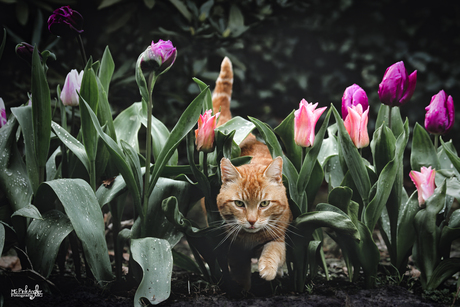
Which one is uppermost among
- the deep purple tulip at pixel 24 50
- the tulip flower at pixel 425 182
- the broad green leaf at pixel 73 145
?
the deep purple tulip at pixel 24 50

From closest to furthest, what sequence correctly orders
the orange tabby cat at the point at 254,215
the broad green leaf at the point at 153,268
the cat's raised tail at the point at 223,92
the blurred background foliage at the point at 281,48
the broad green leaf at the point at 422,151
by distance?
1. the broad green leaf at the point at 153,268
2. the orange tabby cat at the point at 254,215
3. the broad green leaf at the point at 422,151
4. the cat's raised tail at the point at 223,92
5. the blurred background foliage at the point at 281,48

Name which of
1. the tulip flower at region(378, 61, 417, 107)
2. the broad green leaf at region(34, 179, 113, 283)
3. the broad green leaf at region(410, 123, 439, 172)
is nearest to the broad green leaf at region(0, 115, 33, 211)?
the broad green leaf at region(34, 179, 113, 283)

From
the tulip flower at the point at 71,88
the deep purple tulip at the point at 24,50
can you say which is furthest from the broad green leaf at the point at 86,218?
the deep purple tulip at the point at 24,50

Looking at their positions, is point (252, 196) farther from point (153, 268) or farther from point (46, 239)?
point (46, 239)

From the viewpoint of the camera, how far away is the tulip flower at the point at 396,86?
114 centimetres

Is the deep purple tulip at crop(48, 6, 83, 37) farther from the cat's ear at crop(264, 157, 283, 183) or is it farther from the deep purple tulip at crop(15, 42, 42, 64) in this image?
the cat's ear at crop(264, 157, 283, 183)

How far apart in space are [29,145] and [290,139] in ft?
2.72

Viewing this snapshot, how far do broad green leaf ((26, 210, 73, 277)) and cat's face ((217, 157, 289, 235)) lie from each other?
48cm

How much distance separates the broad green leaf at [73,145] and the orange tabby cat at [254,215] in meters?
0.44

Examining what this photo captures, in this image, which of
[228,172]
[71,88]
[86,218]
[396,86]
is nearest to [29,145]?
[71,88]

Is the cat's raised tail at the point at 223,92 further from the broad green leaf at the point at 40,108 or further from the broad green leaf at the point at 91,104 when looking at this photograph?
the broad green leaf at the point at 40,108

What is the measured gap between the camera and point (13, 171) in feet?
3.72

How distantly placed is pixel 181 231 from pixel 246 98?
5.01ft

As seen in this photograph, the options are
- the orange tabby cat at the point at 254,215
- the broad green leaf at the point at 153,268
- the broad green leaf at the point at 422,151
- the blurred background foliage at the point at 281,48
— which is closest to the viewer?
the broad green leaf at the point at 153,268
